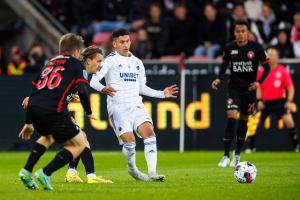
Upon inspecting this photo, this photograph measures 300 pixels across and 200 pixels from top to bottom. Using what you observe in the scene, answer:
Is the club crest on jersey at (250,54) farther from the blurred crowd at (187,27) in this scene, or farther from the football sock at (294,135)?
the blurred crowd at (187,27)

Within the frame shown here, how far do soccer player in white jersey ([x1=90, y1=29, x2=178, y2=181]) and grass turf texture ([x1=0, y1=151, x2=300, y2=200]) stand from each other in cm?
43

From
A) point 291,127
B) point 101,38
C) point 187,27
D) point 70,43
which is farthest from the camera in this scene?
point 101,38

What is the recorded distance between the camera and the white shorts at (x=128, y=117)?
12.8m

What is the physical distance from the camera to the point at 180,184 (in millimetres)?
12141

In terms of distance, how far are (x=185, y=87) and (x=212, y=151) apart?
1760 mm

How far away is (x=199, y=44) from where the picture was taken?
83.1ft

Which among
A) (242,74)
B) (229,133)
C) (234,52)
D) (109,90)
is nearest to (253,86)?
(242,74)

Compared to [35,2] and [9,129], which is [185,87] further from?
[35,2]

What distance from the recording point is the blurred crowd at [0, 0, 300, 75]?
24.2 metres

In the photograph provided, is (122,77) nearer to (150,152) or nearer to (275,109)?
(150,152)

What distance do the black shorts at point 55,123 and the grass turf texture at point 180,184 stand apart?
706 mm

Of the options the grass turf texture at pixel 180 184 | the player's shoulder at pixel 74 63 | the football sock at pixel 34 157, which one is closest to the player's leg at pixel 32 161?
the football sock at pixel 34 157

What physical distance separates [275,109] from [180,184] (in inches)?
388

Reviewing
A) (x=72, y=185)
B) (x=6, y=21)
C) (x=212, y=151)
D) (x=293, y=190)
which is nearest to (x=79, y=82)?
(x=72, y=185)
